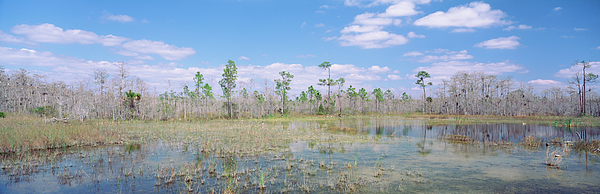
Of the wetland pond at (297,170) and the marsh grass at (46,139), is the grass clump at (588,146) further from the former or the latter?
the marsh grass at (46,139)

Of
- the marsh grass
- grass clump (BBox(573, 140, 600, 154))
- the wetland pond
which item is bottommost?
the wetland pond

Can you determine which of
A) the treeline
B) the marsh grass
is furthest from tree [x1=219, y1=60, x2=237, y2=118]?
the marsh grass

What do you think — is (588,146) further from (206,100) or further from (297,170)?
(206,100)

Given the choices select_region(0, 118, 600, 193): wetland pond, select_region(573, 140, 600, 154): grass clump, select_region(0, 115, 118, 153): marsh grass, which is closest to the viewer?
select_region(0, 118, 600, 193): wetland pond

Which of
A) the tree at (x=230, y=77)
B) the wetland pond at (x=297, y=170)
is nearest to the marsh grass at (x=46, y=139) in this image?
the wetland pond at (x=297, y=170)

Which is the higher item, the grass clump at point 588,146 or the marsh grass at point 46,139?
the marsh grass at point 46,139

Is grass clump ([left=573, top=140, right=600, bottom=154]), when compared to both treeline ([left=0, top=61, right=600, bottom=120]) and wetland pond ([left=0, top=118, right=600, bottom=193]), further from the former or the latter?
treeline ([left=0, top=61, right=600, bottom=120])

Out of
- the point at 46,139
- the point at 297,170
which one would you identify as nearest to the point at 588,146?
the point at 297,170

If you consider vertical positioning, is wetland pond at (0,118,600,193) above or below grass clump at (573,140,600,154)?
below

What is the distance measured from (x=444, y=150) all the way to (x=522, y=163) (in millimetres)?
3293

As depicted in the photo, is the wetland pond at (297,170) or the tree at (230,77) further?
the tree at (230,77)

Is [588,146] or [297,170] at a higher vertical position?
[588,146]

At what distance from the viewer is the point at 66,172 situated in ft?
27.9

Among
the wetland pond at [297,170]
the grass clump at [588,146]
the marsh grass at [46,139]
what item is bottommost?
the wetland pond at [297,170]
